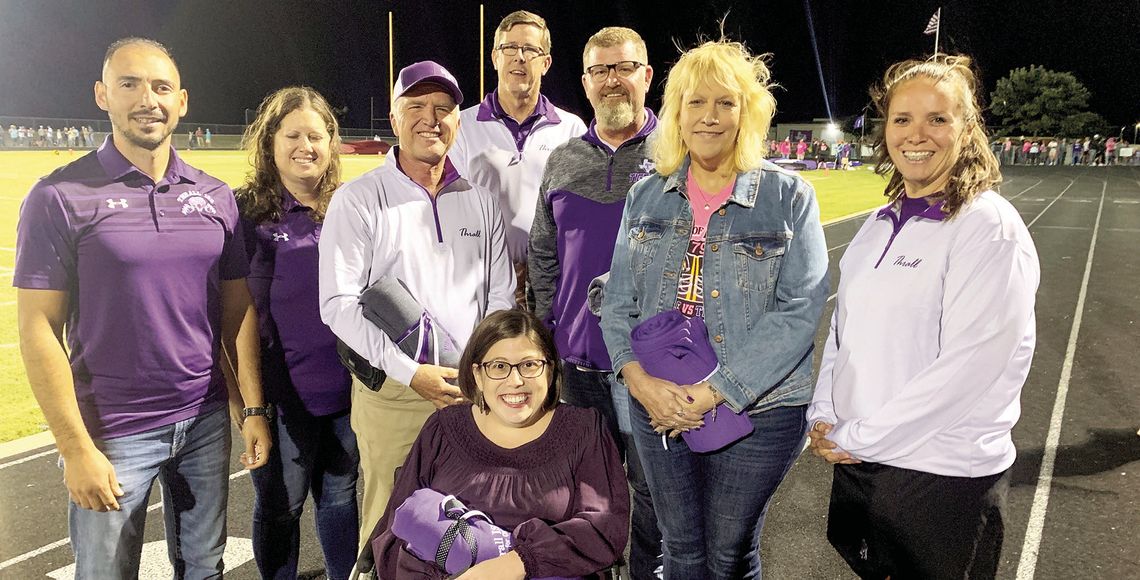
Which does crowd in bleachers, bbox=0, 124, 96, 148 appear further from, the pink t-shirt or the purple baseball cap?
the pink t-shirt

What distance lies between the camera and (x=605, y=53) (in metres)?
3.23

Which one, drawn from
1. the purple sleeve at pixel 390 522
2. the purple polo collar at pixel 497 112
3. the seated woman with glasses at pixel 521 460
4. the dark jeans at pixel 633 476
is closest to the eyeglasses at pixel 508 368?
the seated woman with glasses at pixel 521 460

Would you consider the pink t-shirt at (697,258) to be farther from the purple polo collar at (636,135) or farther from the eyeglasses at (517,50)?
the eyeglasses at (517,50)

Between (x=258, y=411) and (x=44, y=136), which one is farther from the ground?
(x=44, y=136)

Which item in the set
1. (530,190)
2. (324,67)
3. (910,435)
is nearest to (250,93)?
(324,67)

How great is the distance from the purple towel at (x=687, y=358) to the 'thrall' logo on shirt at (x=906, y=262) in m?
0.62

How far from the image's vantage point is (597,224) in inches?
120

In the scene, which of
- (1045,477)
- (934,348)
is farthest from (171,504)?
(1045,477)

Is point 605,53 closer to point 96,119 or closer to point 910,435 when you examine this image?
point 910,435

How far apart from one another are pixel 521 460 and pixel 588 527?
0.29 metres

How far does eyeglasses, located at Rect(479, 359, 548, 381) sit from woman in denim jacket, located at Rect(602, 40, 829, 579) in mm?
363

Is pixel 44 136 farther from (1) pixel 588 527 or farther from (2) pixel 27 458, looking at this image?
(1) pixel 588 527

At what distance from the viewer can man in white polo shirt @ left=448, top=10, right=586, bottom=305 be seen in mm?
3713

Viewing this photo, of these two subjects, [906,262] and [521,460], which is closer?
[906,262]
